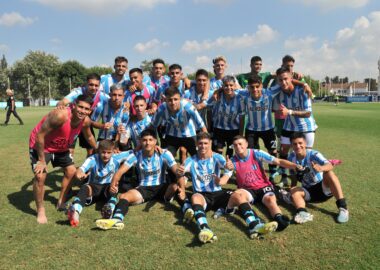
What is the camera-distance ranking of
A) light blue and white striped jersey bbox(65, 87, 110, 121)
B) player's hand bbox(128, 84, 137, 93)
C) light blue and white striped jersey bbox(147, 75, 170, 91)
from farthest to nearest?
light blue and white striped jersey bbox(147, 75, 170, 91) < player's hand bbox(128, 84, 137, 93) < light blue and white striped jersey bbox(65, 87, 110, 121)

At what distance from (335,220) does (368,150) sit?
6.38 meters

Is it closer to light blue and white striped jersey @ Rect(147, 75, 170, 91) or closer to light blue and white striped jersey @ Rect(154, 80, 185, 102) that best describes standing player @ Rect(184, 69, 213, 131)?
light blue and white striped jersey @ Rect(154, 80, 185, 102)

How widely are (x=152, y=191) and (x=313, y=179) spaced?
2.69 meters

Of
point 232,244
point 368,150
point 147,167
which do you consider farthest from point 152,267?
point 368,150

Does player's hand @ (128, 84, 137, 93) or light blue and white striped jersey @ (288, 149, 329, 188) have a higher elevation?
player's hand @ (128, 84, 137, 93)

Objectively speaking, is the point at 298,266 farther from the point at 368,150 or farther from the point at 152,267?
the point at 368,150

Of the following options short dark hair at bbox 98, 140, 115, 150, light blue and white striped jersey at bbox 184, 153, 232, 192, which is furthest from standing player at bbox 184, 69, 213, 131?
short dark hair at bbox 98, 140, 115, 150

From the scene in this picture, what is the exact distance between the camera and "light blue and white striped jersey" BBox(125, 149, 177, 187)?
5.33 m

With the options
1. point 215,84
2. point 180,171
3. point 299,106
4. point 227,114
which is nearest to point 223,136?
point 227,114

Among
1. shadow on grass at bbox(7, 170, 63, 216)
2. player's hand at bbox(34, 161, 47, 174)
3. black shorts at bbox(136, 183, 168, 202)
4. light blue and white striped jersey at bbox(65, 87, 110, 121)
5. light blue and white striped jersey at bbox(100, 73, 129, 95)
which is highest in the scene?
light blue and white striped jersey at bbox(100, 73, 129, 95)

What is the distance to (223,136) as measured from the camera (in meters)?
6.79

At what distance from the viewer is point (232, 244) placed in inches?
153

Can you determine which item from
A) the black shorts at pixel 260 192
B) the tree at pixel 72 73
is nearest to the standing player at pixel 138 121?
the black shorts at pixel 260 192

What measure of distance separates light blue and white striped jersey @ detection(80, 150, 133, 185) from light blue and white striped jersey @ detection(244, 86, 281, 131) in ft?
8.58
